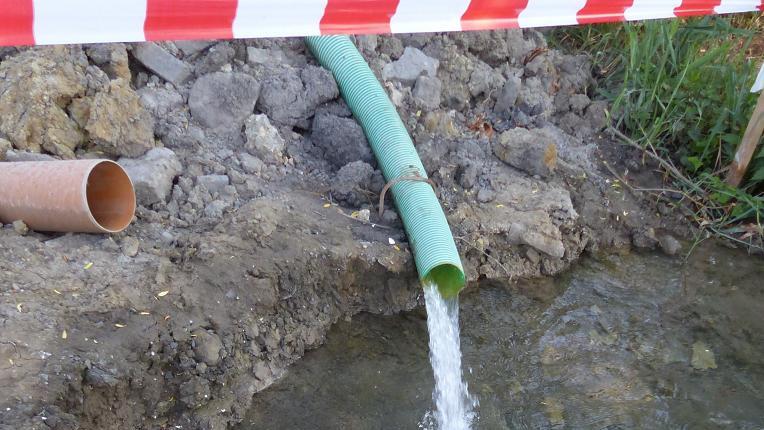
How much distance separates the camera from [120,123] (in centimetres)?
350

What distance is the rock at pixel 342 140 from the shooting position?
13.1ft

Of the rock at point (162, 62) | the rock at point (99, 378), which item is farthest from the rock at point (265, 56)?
the rock at point (99, 378)

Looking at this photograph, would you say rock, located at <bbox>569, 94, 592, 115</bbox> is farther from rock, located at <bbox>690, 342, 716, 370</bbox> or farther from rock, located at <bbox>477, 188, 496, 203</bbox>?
rock, located at <bbox>690, 342, 716, 370</bbox>

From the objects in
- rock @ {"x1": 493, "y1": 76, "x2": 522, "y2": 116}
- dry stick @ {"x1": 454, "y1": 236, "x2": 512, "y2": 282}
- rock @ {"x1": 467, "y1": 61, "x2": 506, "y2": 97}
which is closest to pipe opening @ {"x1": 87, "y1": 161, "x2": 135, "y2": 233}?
dry stick @ {"x1": 454, "y1": 236, "x2": 512, "y2": 282}

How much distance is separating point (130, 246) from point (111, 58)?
41.9 inches

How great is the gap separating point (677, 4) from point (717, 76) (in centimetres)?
116

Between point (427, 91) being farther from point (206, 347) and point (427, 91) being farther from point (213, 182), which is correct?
point (206, 347)

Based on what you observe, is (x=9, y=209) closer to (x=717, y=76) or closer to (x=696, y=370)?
(x=696, y=370)

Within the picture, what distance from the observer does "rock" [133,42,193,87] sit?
3.87 m

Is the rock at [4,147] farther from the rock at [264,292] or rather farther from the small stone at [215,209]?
the rock at [264,292]

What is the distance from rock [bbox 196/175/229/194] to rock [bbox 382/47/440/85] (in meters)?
1.22

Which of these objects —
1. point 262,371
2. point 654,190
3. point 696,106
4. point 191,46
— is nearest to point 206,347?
point 262,371

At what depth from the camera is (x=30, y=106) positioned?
335 cm

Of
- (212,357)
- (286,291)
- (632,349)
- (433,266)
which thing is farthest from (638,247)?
(212,357)
